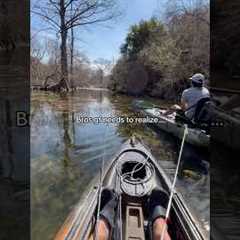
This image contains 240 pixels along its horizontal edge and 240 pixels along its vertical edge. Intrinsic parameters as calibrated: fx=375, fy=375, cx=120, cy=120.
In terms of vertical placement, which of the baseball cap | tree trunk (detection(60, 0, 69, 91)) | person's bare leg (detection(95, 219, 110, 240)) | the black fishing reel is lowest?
person's bare leg (detection(95, 219, 110, 240))

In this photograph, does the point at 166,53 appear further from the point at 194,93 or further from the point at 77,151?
the point at 77,151

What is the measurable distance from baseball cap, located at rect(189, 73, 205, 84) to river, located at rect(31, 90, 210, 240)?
0.23 meters

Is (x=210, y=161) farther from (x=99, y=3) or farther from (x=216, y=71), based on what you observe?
(x=99, y=3)

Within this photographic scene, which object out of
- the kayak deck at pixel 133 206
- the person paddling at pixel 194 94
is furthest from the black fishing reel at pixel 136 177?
the person paddling at pixel 194 94

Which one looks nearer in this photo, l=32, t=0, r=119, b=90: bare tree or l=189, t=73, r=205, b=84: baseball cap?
l=32, t=0, r=119, b=90: bare tree

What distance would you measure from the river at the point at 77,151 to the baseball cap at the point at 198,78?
230 mm

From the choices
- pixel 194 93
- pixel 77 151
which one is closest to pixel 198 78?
pixel 194 93

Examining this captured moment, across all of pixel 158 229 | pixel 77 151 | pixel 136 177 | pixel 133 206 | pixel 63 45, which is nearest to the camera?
pixel 158 229

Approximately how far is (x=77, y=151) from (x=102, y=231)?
1.52 metres

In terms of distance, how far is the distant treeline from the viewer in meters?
1.81

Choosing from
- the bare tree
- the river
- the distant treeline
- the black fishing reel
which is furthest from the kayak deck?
the bare tree

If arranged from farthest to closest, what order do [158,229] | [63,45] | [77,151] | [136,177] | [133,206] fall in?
[77,151] → [63,45] → [136,177] → [133,206] → [158,229]

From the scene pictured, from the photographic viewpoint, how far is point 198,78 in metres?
1.93

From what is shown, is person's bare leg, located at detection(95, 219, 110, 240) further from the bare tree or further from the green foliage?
the green foliage
